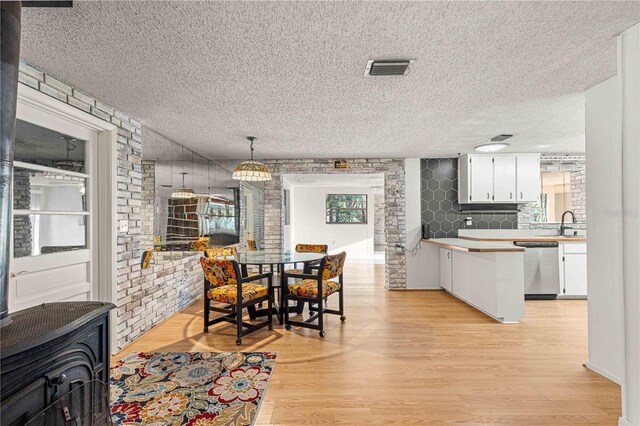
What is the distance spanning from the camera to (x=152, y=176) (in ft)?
11.4

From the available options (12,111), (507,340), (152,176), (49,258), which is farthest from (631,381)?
(152,176)

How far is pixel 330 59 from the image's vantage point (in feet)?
6.42

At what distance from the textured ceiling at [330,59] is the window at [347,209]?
6.26 m

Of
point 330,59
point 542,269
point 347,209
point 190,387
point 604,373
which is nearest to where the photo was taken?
point 330,59

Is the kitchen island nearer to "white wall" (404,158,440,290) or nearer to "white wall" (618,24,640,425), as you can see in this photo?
"white wall" (404,158,440,290)

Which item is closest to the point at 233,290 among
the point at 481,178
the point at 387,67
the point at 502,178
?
the point at 387,67

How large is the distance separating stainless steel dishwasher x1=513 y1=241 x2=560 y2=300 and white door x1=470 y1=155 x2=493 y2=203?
0.98 meters

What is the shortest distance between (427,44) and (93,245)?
3.07 m

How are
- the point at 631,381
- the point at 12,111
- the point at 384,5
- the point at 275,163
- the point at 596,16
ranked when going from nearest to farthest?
1. the point at 12,111
2. the point at 384,5
3. the point at 596,16
4. the point at 631,381
5. the point at 275,163

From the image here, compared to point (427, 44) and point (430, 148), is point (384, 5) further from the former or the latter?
point (430, 148)

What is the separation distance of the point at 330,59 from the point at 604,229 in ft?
7.82

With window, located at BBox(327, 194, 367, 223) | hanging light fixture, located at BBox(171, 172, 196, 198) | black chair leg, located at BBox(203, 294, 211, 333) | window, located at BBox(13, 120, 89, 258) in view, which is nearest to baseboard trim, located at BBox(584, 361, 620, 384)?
black chair leg, located at BBox(203, 294, 211, 333)

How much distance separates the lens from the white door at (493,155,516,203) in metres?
4.93

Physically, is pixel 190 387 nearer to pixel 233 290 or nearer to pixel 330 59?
pixel 233 290
